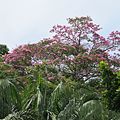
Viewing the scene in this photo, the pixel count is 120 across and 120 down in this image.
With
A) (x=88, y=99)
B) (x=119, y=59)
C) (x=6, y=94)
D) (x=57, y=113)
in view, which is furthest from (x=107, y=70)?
(x=119, y=59)

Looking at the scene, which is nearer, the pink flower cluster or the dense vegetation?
the dense vegetation

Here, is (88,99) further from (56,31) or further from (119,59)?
(56,31)

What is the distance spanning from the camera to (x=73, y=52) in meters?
12.0

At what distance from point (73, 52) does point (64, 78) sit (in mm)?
1505

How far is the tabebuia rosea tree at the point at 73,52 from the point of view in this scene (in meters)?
Result: 11.5

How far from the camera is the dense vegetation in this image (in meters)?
7.89

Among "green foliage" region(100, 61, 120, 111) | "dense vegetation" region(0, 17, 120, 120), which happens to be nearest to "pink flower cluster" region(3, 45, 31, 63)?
"dense vegetation" region(0, 17, 120, 120)

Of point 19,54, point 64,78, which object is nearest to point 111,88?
point 64,78

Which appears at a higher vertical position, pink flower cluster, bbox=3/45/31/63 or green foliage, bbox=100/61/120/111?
pink flower cluster, bbox=3/45/31/63

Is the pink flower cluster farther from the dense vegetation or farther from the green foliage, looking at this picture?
the green foliage

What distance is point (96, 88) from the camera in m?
11.3

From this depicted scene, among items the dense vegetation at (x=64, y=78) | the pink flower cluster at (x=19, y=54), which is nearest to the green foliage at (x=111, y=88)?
the dense vegetation at (x=64, y=78)

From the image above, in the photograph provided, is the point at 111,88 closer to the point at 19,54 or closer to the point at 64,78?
the point at 64,78

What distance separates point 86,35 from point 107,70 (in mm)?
3782
